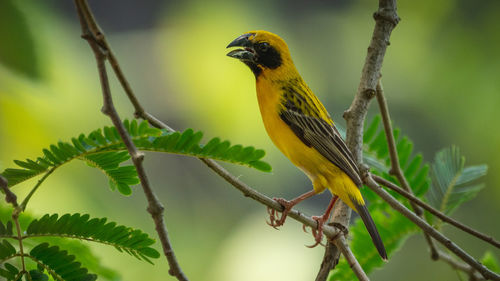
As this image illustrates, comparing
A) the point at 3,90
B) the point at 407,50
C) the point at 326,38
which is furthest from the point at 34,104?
the point at 326,38

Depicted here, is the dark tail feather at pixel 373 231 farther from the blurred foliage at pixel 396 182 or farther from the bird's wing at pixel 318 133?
the bird's wing at pixel 318 133

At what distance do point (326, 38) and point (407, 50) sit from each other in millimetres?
2497

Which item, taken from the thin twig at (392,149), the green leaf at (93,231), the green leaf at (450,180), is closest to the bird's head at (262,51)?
the thin twig at (392,149)

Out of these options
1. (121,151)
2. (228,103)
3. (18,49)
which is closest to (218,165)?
(121,151)

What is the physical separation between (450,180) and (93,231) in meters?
2.06

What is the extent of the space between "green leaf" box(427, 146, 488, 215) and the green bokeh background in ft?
7.66

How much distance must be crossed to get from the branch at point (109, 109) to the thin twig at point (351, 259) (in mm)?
869

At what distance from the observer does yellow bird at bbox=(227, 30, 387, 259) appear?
9.65 feet

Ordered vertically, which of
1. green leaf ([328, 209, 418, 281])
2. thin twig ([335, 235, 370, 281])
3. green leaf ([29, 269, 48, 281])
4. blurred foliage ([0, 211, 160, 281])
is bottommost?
green leaf ([328, 209, 418, 281])

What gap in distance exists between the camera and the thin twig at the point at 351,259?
2.03 m

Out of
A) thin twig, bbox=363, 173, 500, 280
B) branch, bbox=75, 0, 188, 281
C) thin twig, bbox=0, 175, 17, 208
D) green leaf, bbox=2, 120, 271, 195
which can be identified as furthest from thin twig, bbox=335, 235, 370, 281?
thin twig, bbox=0, 175, 17, 208

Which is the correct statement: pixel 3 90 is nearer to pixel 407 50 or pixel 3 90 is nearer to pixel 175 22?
pixel 175 22

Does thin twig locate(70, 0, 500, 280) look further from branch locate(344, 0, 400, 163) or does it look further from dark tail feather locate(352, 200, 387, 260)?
dark tail feather locate(352, 200, 387, 260)

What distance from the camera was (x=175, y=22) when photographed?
10.2 meters
